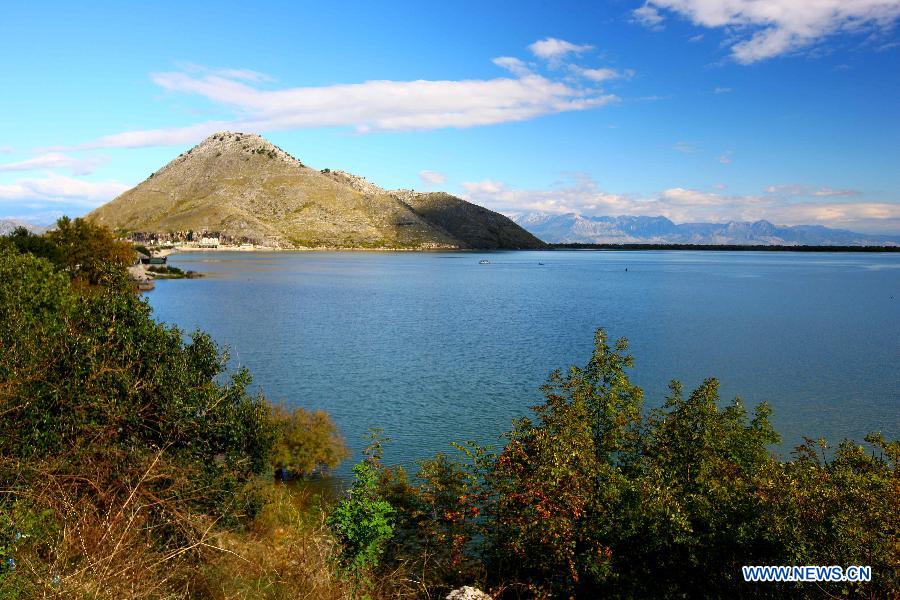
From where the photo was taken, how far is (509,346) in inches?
2916

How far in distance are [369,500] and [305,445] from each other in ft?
49.5

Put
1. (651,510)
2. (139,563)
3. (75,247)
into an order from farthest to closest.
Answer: (75,247) < (651,510) < (139,563)

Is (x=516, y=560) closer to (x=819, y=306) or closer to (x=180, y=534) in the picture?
(x=180, y=534)

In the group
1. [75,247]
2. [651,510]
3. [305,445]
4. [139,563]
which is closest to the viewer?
[139,563]

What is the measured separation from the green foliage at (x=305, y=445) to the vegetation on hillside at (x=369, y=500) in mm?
4959

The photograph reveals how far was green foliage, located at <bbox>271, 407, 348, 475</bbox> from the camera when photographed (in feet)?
115

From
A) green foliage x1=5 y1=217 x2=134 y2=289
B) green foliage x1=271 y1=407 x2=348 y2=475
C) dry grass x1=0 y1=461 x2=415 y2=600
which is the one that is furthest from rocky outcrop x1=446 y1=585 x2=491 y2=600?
green foliage x1=5 y1=217 x2=134 y2=289

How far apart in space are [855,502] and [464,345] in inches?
2365

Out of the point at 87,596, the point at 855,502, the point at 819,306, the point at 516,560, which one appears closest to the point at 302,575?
the point at 87,596

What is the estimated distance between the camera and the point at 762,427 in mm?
25156

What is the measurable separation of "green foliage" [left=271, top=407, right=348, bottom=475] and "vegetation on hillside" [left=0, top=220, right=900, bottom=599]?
4959 millimetres

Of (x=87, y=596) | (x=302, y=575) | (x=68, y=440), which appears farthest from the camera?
(x=68, y=440)

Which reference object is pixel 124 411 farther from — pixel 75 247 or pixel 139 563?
pixel 75 247

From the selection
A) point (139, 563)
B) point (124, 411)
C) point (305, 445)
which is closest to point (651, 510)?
point (139, 563)
